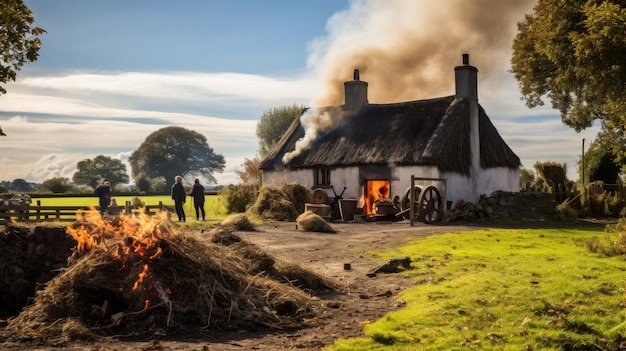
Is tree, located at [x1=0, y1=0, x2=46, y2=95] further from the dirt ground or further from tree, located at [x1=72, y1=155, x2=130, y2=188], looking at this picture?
tree, located at [x1=72, y1=155, x2=130, y2=188]

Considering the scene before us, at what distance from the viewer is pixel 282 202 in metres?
30.4

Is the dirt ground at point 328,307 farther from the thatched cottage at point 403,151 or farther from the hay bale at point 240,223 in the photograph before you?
the thatched cottage at point 403,151

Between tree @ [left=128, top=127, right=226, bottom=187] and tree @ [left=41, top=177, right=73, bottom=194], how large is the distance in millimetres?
17489

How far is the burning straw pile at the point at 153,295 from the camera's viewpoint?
863 cm

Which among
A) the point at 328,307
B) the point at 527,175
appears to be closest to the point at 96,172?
the point at 527,175

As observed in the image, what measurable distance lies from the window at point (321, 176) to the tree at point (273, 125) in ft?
129

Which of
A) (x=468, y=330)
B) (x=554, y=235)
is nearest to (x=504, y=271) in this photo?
(x=468, y=330)

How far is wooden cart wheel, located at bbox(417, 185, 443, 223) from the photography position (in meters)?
27.4

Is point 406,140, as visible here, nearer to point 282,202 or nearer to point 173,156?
point 282,202

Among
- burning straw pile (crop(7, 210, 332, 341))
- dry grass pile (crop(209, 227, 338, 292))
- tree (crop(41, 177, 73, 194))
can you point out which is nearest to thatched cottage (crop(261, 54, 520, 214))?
dry grass pile (crop(209, 227, 338, 292))

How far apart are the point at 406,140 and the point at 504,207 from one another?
268 inches

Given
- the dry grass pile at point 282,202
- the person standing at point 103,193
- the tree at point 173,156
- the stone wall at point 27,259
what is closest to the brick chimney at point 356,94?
the dry grass pile at point 282,202

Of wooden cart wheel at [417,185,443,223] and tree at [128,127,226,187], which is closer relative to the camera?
wooden cart wheel at [417,185,443,223]

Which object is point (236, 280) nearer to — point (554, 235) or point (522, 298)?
point (522, 298)
